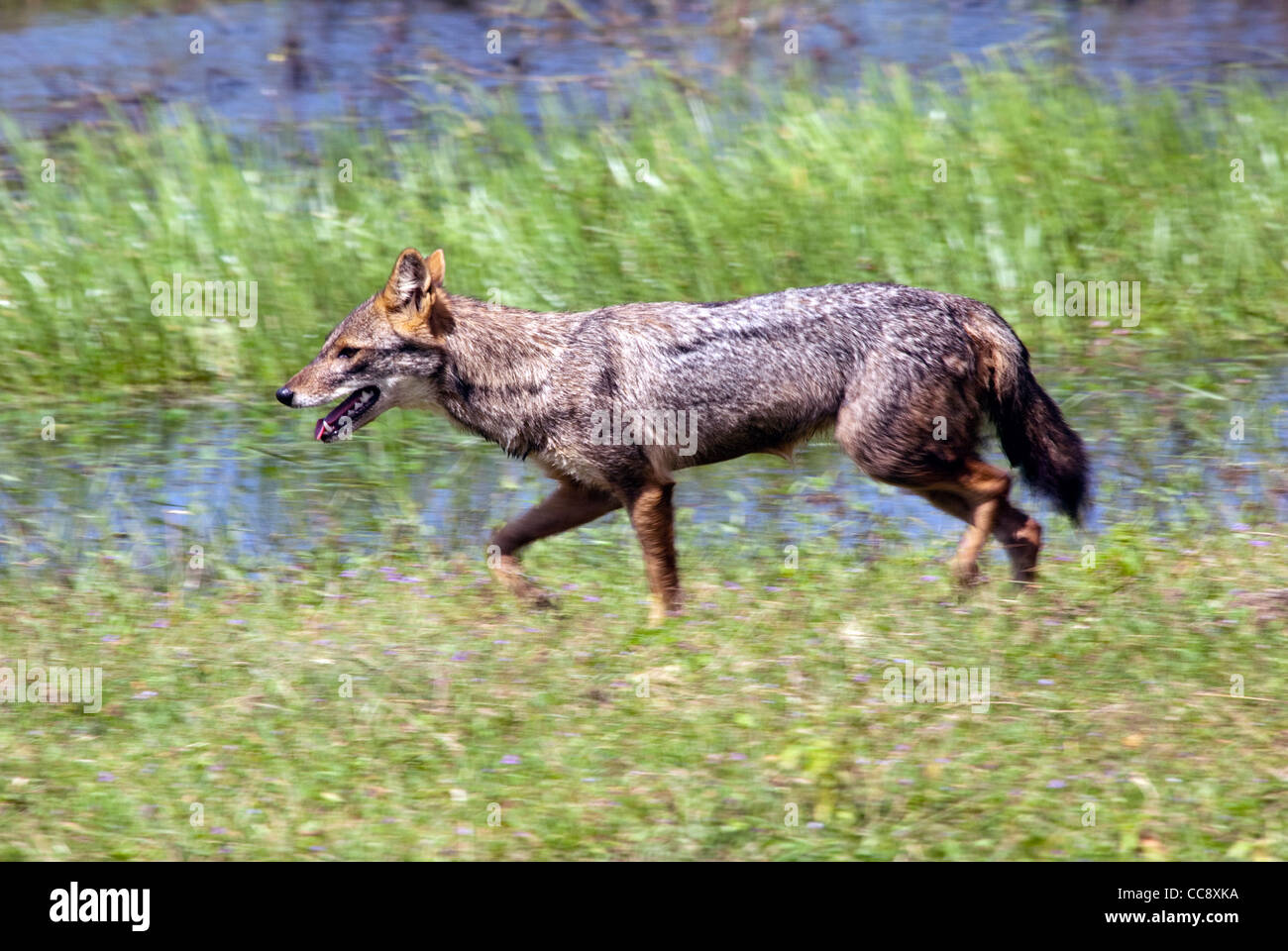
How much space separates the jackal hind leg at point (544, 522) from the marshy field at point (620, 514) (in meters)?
0.15

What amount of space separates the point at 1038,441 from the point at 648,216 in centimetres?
478

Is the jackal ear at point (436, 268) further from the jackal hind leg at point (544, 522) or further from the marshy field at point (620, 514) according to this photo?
the marshy field at point (620, 514)

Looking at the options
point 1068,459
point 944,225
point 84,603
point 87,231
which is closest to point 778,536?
point 1068,459

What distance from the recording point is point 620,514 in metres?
8.62

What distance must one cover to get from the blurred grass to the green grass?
142 inches

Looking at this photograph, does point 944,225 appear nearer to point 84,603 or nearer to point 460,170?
point 460,170

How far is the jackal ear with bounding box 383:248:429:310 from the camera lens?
22.9 feet

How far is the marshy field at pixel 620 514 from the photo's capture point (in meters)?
5.38

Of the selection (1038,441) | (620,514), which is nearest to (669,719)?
(1038,441)

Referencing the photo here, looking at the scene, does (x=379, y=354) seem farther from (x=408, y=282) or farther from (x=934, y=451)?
(x=934, y=451)

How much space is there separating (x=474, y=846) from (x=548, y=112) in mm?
8849

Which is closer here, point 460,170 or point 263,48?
point 460,170

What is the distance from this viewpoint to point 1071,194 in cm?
1191

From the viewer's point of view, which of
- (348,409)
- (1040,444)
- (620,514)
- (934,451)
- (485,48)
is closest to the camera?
(934,451)
